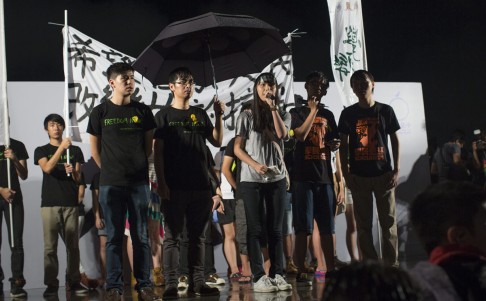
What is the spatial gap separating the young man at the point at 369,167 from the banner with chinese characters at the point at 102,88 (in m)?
2.15

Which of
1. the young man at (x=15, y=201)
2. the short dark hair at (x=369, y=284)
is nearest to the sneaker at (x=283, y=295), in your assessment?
the young man at (x=15, y=201)

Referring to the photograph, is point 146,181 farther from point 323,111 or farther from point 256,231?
point 323,111

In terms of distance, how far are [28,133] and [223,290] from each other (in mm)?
2979

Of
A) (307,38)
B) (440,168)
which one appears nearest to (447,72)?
(307,38)

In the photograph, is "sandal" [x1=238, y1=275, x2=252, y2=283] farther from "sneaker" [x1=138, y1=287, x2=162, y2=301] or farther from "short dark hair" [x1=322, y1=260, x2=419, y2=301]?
"short dark hair" [x1=322, y1=260, x2=419, y2=301]

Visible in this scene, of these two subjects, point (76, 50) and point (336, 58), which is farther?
point (76, 50)

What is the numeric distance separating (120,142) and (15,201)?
2.60 m

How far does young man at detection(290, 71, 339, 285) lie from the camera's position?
552 cm

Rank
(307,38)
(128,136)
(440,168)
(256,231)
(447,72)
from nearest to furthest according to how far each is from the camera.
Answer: (128,136) → (256,231) → (440,168) → (307,38) → (447,72)

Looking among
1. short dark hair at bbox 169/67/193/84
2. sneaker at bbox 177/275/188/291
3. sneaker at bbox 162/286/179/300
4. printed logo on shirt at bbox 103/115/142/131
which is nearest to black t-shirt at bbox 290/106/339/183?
short dark hair at bbox 169/67/193/84

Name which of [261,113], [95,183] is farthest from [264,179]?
[95,183]

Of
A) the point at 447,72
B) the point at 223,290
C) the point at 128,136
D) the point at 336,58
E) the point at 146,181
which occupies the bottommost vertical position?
the point at 223,290

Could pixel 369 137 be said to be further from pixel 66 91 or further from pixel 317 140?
pixel 66 91

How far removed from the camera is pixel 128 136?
4723 millimetres
